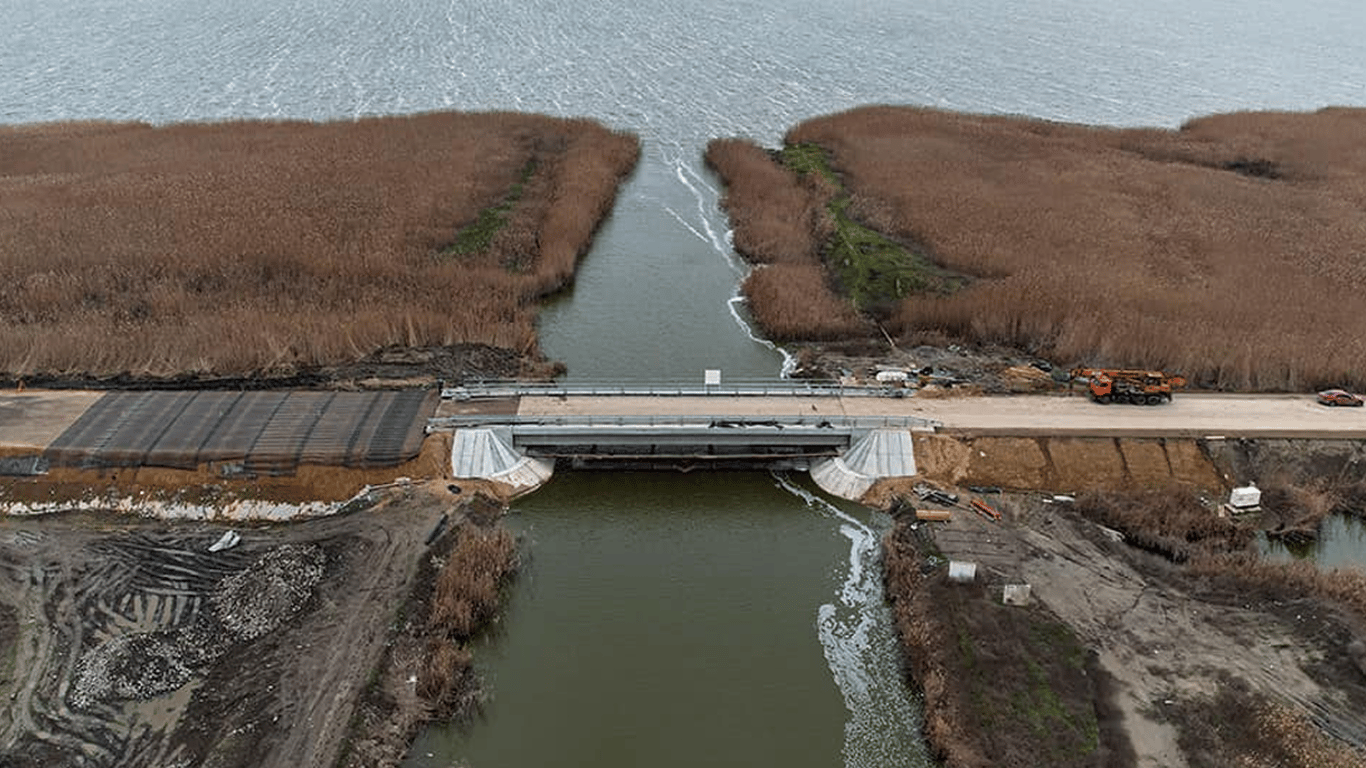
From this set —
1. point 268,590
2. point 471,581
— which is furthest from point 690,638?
point 268,590

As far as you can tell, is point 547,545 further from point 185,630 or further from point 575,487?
point 185,630

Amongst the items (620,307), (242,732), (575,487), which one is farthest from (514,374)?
(242,732)

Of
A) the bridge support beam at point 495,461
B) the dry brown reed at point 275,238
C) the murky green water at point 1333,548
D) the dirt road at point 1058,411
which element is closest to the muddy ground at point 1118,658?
the murky green water at point 1333,548

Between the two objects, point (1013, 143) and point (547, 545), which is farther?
point (1013, 143)

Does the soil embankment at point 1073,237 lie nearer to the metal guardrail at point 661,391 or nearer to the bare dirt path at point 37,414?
the metal guardrail at point 661,391

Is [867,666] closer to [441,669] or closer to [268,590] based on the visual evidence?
[441,669]

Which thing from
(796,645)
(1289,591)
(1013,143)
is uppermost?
(1013,143)
